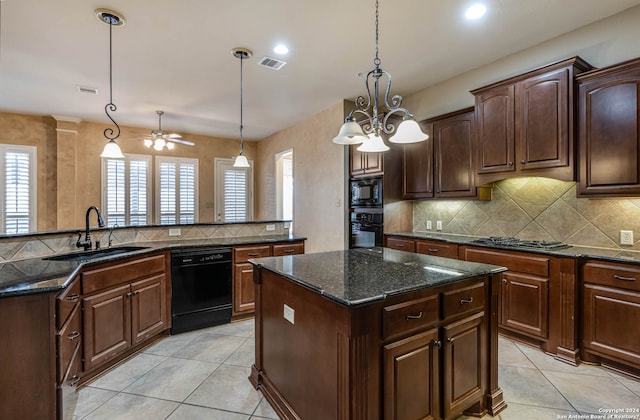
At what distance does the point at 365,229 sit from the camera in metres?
4.06

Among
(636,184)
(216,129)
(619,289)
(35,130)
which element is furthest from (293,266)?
(35,130)

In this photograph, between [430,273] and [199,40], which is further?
[199,40]

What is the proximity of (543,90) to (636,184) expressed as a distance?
1.04 metres

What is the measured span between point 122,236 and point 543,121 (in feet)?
14.0

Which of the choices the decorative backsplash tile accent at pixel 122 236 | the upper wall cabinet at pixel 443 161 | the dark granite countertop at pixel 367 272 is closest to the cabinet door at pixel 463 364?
the dark granite countertop at pixel 367 272

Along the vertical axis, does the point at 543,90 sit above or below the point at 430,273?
above

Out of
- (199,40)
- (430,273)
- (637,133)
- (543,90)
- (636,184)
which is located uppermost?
(199,40)

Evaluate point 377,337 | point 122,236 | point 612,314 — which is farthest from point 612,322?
point 122,236

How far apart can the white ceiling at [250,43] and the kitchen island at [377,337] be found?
195cm

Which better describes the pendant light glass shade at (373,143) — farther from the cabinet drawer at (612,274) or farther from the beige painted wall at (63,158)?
the beige painted wall at (63,158)

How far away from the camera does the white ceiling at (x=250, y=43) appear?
2.34 metres

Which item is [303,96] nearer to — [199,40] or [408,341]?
[199,40]

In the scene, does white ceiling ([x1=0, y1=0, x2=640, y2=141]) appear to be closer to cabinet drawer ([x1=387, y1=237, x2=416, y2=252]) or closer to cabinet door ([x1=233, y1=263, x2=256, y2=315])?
cabinet drawer ([x1=387, y1=237, x2=416, y2=252])

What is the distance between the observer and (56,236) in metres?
2.57
